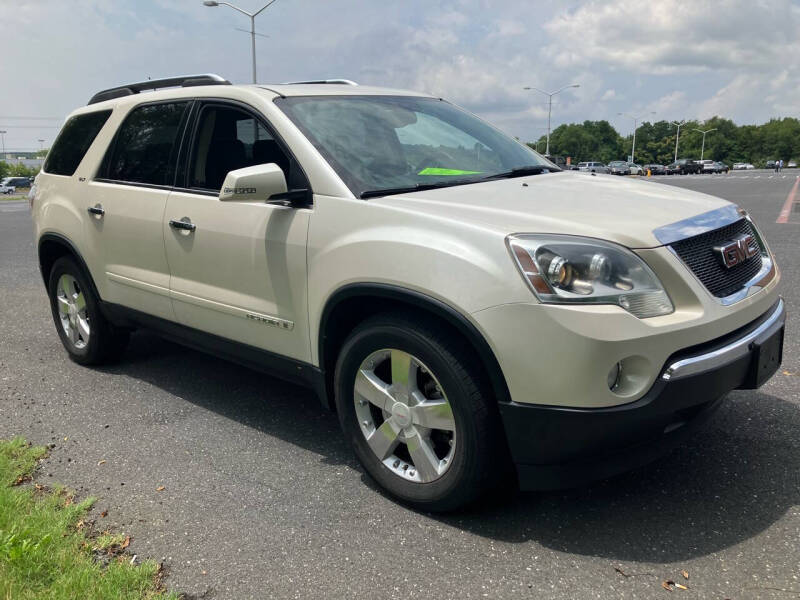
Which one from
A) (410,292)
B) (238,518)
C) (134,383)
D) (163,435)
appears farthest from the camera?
(134,383)

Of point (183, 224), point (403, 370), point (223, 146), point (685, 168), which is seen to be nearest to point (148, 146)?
point (223, 146)

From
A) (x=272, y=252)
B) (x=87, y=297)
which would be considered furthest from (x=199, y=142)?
(x=87, y=297)

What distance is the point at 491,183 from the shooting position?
11.6 ft

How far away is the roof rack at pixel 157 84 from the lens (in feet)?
14.2

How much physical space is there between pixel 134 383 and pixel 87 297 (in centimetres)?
68

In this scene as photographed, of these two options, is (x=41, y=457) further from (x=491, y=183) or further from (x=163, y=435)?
(x=491, y=183)

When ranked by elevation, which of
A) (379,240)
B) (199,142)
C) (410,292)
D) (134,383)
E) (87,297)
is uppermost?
(199,142)

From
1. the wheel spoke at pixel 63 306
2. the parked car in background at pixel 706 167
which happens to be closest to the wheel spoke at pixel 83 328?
the wheel spoke at pixel 63 306

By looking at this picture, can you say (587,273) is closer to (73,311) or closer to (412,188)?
(412,188)

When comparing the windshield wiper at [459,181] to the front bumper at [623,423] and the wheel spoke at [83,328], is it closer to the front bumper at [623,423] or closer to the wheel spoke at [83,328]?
the front bumper at [623,423]

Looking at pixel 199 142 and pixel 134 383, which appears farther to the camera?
pixel 134 383

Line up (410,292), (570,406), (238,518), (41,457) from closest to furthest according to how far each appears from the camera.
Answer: (570,406), (410,292), (238,518), (41,457)

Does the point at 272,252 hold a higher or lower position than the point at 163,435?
higher

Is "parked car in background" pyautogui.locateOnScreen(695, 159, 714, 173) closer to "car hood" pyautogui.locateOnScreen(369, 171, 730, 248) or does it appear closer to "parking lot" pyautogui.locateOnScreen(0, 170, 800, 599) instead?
"parking lot" pyautogui.locateOnScreen(0, 170, 800, 599)
